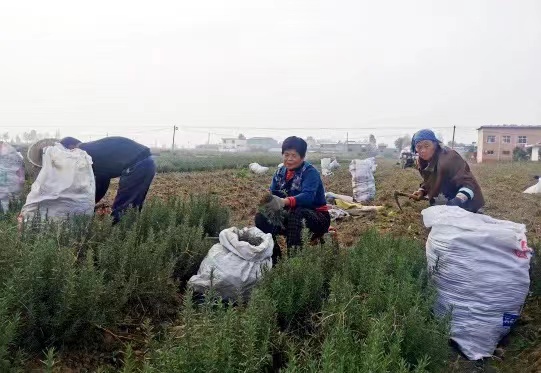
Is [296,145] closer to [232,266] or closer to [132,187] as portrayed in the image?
[232,266]

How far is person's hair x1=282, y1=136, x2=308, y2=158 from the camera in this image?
433 cm

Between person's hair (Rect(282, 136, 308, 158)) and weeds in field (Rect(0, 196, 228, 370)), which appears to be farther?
person's hair (Rect(282, 136, 308, 158))

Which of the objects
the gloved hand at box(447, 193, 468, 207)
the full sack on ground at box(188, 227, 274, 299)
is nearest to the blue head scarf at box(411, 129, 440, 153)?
the gloved hand at box(447, 193, 468, 207)

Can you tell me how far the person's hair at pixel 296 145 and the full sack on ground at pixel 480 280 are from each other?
164 centimetres

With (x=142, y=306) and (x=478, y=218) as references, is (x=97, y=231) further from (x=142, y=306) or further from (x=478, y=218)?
(x=478, y=218)

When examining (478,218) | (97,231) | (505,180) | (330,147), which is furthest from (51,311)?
(330,147)

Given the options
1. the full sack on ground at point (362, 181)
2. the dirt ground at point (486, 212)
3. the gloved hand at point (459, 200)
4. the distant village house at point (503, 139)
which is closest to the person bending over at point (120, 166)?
the dirt ground at point (486, 212)

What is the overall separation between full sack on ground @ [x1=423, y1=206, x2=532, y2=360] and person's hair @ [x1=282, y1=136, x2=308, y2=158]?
64.7 inches

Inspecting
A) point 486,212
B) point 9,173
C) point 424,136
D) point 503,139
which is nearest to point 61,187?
point 9,173

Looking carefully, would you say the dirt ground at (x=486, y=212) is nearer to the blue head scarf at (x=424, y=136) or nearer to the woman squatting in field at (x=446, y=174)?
the woman squatting in field at (x=446, y=174)

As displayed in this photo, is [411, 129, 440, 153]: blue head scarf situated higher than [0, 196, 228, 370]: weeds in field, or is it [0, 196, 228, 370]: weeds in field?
[411, 129, 440, 153]: blue head scarf

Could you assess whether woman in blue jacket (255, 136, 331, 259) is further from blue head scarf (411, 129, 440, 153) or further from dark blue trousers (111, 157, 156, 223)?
dark blue trousers (111, 157, 156, 223)

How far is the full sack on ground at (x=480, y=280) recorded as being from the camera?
2959mm

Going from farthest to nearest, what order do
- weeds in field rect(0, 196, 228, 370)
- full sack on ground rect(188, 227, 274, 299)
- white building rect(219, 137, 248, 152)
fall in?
white building rect(219, 137, 248, 152) → full sack on ground rect(188, 227, 274, 299) → weeds in field rect(0, 196, 228, 370)
